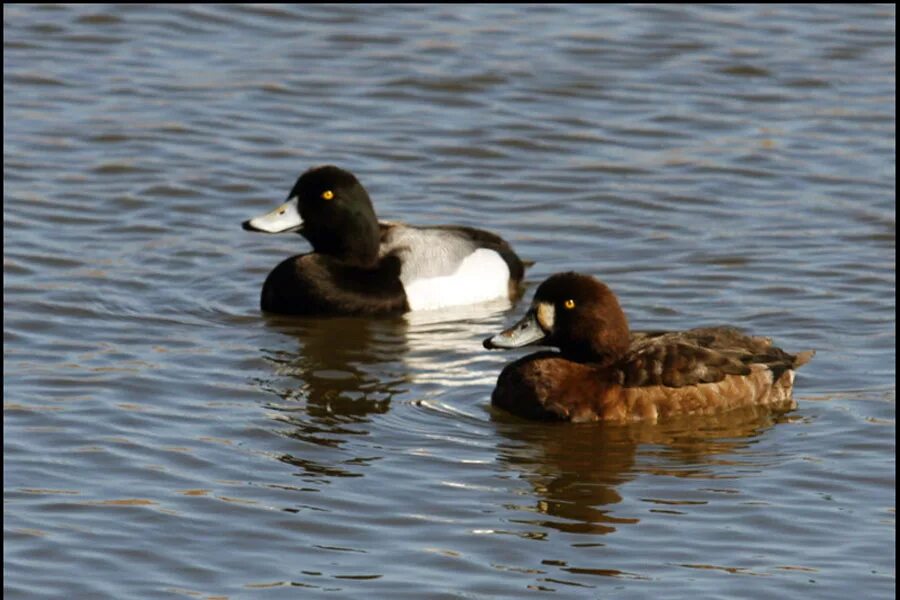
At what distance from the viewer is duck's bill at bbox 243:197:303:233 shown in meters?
10.7

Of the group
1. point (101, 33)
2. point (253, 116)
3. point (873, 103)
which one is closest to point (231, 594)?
point (253, 116)

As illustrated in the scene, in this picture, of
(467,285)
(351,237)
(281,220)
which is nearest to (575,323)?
(467,285)

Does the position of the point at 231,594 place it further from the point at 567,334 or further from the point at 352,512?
the point at 567,334

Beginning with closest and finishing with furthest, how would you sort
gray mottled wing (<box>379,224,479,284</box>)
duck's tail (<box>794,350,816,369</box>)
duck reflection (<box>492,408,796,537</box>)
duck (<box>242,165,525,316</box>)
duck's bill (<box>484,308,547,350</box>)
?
duck reflection (<box>492,408,796,537</box>), duck's bill (<box>484,308,547,350</box>), duck's tail (<box>794,350,816,369</box>), duck (<box>242,165,525,316</box>), gray mottled wing (<box>379,224,479,284</box>)

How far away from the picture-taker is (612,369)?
857 centimetres

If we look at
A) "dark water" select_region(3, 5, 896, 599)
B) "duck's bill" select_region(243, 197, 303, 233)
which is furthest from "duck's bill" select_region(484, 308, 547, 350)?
"duck's bill" select_region(243, 197, 303, 233)

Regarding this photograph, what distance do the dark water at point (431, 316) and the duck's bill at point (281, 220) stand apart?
409 millimetres

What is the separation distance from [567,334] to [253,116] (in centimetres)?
596

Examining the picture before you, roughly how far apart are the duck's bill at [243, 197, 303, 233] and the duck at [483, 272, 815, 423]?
2.34m

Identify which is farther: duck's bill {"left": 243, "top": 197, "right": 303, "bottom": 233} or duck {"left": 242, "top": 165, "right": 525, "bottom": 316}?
duck's bill {"left": 243, "top": 197, "right": 303, "bottom": 233}

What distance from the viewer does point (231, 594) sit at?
6188 millimetres

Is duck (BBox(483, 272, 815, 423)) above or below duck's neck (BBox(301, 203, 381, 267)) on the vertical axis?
below

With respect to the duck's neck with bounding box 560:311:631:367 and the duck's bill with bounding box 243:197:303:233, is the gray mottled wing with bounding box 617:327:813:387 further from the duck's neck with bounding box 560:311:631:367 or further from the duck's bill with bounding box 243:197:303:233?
the duck's bill with bounding box 243:197:303:233

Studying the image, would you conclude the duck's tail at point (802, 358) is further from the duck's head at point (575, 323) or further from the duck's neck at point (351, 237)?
the duck's neck at point (351, 237)
